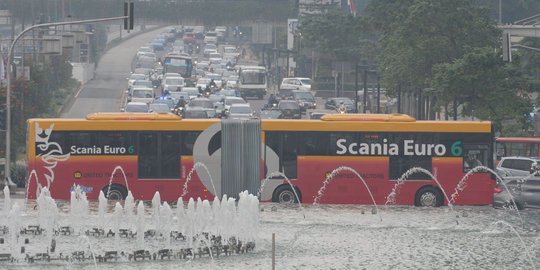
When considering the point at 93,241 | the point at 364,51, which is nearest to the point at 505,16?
the point at 364,51

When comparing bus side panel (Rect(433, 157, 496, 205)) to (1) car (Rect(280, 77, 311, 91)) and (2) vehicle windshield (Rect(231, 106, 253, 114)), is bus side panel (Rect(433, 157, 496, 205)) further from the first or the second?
(1) car (Rect(280, 77, 311, 91))

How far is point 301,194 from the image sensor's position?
31.2 m

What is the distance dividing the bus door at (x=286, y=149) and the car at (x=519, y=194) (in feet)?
20.4

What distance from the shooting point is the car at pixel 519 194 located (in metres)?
31.0

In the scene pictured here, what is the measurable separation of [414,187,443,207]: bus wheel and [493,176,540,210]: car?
1.73 metres

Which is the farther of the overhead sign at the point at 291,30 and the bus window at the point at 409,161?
the overhead sign at the point at 291,30

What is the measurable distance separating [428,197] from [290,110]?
40338mm

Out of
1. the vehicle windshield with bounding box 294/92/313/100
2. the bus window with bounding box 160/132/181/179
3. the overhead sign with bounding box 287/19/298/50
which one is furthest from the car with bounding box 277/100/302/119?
the overhead sign with bounding box 287/19/298/50

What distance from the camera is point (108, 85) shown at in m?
104

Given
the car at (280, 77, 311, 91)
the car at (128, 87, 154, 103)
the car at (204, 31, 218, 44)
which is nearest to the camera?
the car at (128, 87, 154, 103)

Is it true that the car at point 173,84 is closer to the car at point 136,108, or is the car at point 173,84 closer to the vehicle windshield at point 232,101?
the vehicle windshield at point 232,101

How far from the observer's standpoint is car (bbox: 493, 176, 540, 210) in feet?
102

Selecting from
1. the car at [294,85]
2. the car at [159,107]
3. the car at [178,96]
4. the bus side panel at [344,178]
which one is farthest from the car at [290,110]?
the bus side panel at [344,178]

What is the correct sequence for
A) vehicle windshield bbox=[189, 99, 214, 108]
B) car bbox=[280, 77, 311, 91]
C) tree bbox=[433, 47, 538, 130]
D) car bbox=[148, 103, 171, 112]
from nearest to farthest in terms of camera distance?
tree bbox=[433, 47, 538, 130] < car bbox=[148, 103, 171, 112] < vehicle windshield bbox=[189, 99, 214, 108] < car bbox=[280, 77, 311, 91]
